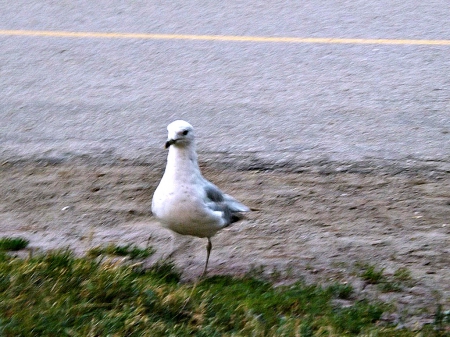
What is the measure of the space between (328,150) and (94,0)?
436cm

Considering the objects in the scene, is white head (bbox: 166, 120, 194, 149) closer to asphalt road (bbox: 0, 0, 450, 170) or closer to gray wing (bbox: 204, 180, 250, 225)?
gray wing (bbox: 204, 180, 250, 225)

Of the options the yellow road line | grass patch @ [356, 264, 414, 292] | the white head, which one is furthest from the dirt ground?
the yellow road line

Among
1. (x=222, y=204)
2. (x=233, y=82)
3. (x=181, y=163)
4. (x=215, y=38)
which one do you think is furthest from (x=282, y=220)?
(x=215, y=38)

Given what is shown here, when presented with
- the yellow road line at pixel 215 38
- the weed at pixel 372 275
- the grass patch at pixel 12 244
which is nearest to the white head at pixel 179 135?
the grass patch at pixel 12 244

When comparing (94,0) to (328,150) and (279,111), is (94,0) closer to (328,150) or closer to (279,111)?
(279,111)

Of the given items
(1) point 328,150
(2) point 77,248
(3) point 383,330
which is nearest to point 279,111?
(1) point 328,150

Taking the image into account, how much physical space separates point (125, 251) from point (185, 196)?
0.53 metres

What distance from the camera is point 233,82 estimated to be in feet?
22.7

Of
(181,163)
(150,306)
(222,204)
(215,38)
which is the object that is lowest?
(150,306)

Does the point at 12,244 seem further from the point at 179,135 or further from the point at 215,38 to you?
the point at 215,38

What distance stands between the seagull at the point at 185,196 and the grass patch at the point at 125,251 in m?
0.28

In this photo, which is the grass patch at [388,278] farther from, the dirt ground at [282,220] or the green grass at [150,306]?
the green grass at [150,306]

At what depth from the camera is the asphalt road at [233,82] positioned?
589 centimetres

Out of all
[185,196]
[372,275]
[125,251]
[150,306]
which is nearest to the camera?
[150,306]
